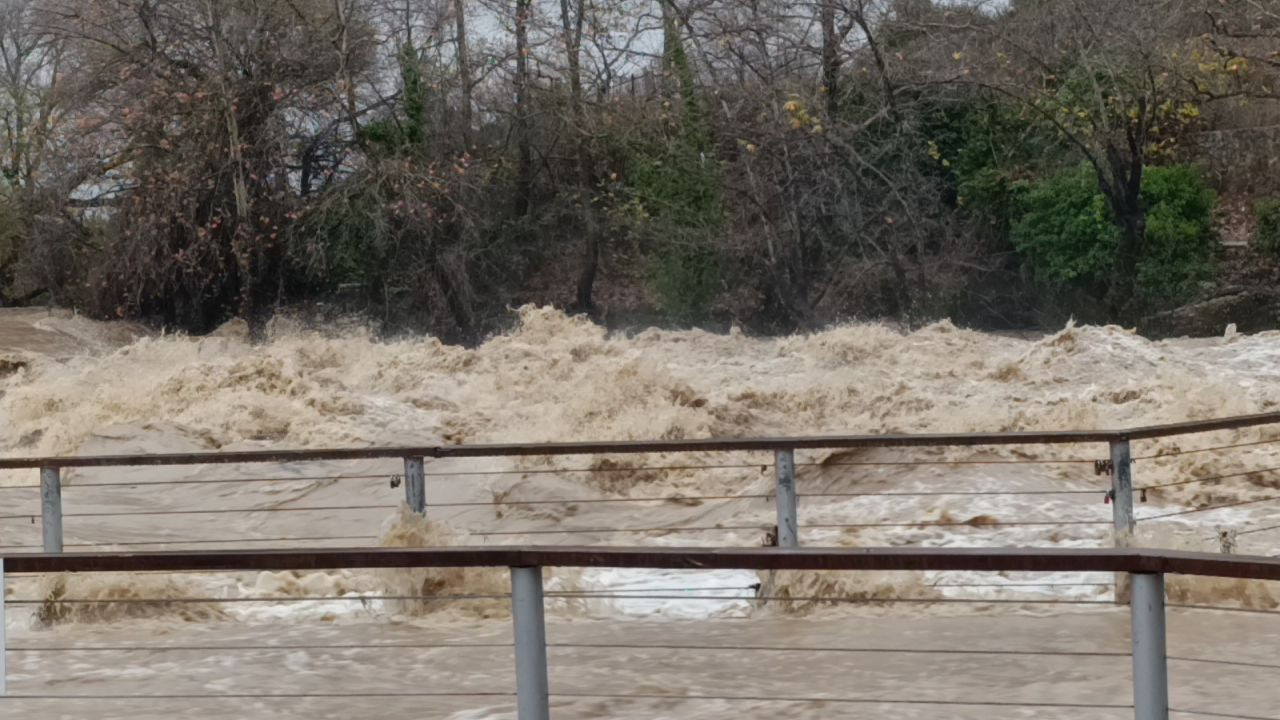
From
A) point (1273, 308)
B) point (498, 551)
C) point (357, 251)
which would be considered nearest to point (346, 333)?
point (357, 251)

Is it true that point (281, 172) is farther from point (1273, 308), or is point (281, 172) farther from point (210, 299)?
point (1273, 308)

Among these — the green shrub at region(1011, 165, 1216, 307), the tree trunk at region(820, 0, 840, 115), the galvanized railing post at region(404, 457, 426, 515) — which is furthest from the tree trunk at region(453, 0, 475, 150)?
the galvanized railing post at region(404, 457, 426, 515)

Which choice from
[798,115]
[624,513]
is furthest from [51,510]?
[798,115]

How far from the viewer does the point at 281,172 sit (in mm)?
26062

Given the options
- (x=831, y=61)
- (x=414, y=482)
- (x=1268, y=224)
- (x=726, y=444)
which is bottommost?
(x=414, y=482)

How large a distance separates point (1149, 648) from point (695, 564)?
3.18 feet

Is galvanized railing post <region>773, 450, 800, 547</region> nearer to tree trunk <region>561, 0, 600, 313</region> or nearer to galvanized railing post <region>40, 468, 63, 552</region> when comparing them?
galvanized railing post <region>40, 468, 63, 552</region>

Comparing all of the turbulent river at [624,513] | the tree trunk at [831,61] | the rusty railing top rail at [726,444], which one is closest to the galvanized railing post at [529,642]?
the turbulent river at [624,513]

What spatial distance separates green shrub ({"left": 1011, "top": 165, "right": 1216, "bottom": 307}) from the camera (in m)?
22.8

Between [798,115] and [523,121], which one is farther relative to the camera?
[523,121]

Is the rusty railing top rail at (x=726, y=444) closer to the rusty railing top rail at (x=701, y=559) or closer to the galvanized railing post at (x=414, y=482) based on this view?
the galvanized railing post at (x=414, y=482)

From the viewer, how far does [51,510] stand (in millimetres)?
8047

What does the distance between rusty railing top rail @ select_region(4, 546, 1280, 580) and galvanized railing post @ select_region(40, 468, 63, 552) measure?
4.51 m

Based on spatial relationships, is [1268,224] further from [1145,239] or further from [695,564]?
[695,564]
